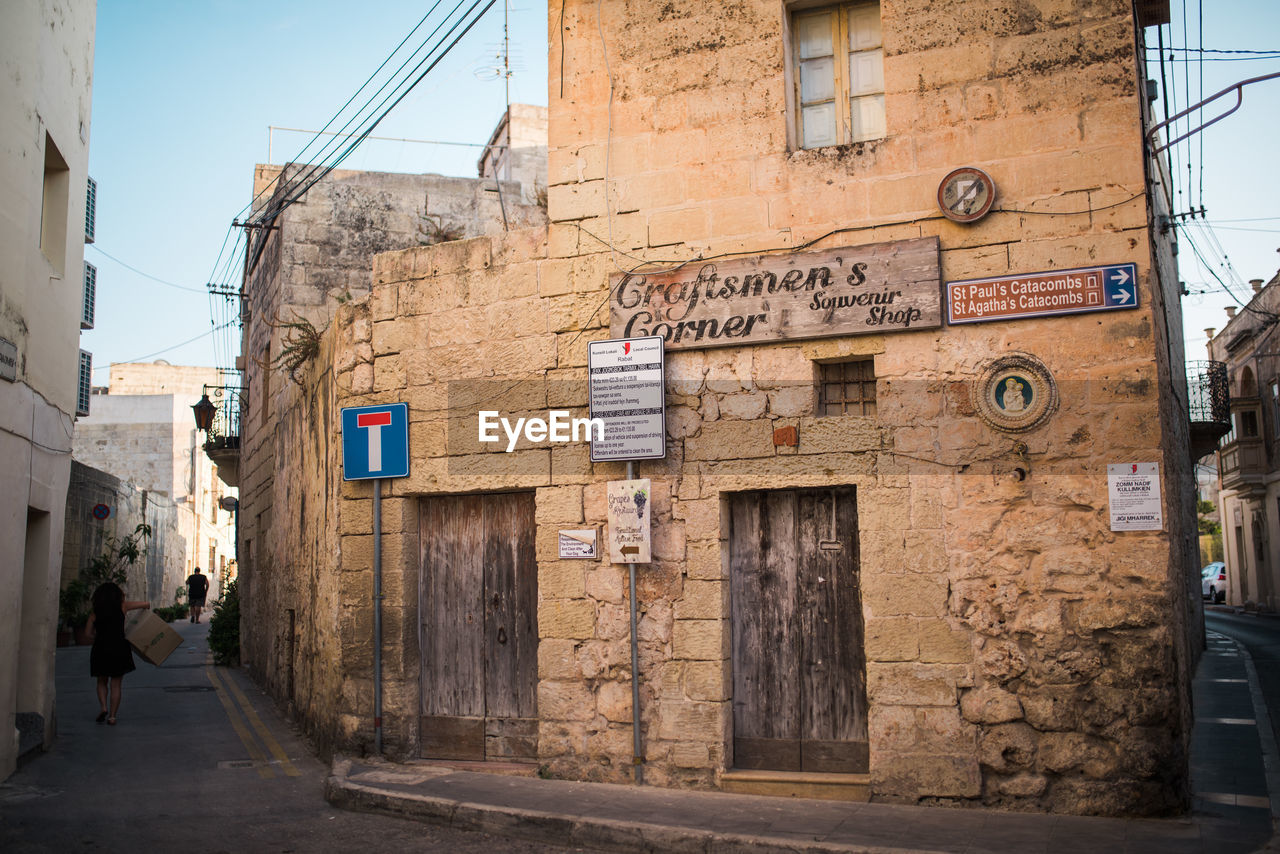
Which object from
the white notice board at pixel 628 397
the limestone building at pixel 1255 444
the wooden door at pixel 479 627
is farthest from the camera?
the limestone building at pixel 1255 444

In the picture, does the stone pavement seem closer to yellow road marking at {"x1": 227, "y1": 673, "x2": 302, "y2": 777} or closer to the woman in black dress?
yellow road marking at {"x1": 227, "y1": 673, "x2": 302, "y2": 777}

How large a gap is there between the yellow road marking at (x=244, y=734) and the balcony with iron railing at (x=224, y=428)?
5.54 meters

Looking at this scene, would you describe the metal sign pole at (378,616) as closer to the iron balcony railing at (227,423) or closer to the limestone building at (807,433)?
the limestone building at (807,433)

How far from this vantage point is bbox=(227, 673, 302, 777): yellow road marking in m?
8.60

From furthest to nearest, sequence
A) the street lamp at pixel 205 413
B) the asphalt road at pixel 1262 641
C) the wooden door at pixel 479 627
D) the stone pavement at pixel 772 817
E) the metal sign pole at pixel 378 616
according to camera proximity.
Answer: the street lamp at pixel 205 413 → the asphalt road at pixel 1262 641 → the metal sign pole at pixel 378 616 → the wooden door at pixel 479 627 → the stone pavement at pixel 772 817

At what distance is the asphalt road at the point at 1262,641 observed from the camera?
1125 cm

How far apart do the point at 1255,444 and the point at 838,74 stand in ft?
97.0

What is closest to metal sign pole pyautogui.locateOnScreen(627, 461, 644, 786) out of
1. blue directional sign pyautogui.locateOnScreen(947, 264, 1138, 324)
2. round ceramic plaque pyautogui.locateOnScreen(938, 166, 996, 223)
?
blue directional sign pyautogui.locateOnScreen(947, 264, 1138, 324)

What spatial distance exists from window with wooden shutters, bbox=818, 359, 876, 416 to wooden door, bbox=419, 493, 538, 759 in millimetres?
2479

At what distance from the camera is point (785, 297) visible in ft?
23.5

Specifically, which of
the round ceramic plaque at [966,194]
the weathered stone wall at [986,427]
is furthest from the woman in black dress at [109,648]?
the round ceramic plaque at [966,194]

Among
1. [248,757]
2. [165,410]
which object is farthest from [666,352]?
[165,410]

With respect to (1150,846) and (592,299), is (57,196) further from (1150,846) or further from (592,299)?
(1150,846)

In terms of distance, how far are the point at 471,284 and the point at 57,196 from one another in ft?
14.7
